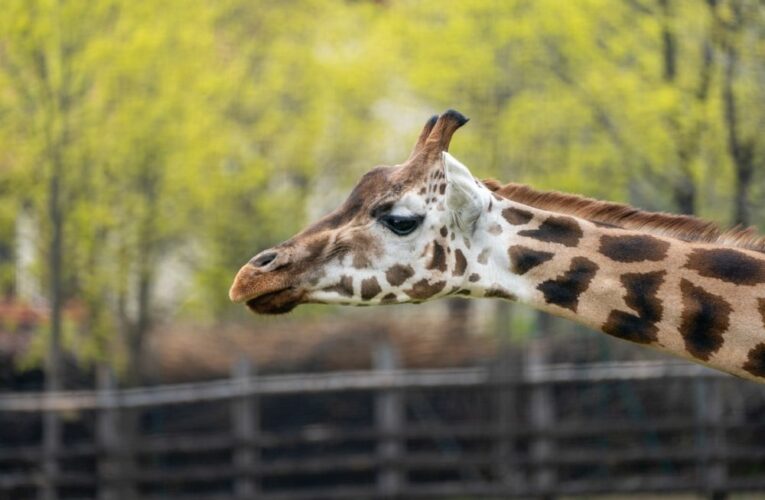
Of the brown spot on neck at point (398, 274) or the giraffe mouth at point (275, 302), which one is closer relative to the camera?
the giraffe mouth at point (275, 302)

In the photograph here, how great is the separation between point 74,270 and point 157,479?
2660 millimetres

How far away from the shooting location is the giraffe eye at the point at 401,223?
16.6ft

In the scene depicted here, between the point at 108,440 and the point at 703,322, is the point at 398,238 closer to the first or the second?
the point at 703,322

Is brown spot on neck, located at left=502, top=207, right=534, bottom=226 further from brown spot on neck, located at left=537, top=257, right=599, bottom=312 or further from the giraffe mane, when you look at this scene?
brown spot on neck, located at left=537, top=257, right=599, bottom=312

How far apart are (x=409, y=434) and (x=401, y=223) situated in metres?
8.52

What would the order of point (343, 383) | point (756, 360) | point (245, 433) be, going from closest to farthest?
point (756, 360), point (343, 383), point (245, 433)

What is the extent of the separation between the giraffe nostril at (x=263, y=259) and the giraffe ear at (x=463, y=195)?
64cm

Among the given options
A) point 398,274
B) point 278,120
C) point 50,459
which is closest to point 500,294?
point 398,274

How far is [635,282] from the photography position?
4922mm

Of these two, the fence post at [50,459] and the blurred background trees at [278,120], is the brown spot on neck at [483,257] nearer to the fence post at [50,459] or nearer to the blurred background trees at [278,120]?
the blurred background trees at [278,120]

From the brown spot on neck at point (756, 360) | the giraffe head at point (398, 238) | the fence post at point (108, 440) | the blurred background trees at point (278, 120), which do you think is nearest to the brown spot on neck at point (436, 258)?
the giraffe head at point (398, 238)

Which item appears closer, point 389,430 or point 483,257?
point 483,257

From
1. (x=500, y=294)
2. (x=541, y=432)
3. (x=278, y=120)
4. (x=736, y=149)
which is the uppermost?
Result: (x=278, y=120)

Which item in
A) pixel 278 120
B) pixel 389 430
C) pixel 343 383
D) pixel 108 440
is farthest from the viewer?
pixel 278 120
